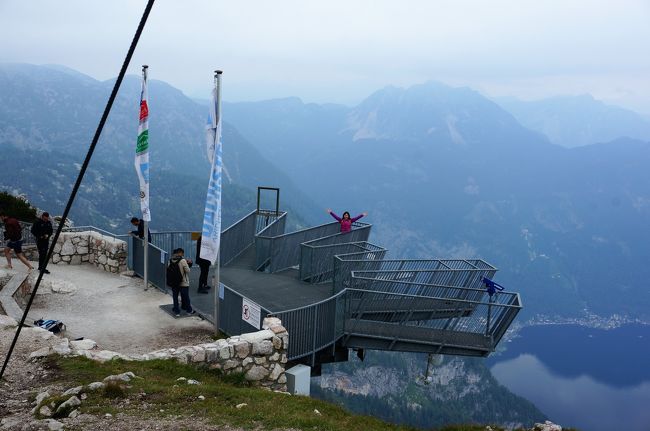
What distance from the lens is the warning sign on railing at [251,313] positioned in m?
11.2

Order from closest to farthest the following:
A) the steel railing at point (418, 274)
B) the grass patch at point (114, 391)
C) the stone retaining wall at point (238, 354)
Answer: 1. the grass patch at point (114, 391)
2. the stone retaining wall at point (238, 354)
3. the steel railing at point (418, 274)

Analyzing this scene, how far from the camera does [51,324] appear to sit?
12008mm

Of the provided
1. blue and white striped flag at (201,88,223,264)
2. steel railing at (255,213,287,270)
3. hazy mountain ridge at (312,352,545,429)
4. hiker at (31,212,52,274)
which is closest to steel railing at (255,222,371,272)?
steel railing at (255,213,287,270)

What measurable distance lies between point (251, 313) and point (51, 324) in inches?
173

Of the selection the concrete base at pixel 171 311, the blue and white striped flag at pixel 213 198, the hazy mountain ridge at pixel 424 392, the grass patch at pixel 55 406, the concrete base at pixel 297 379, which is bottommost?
the hazy mountain ridge at pixel 424 392

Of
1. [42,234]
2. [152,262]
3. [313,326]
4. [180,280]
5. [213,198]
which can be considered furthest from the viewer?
[42,234]

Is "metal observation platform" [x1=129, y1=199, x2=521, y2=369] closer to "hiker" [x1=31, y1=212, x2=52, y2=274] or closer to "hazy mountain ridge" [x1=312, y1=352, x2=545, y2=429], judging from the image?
"hiker" [x1=31, y1=212, x2=52, y2=274]

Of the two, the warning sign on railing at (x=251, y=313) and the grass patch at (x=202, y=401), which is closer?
the grass patch at (x=202, y=401)

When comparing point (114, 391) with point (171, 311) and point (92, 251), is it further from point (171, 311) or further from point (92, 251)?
point (92, 251)

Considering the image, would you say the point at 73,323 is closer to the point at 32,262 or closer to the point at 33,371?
the point at 33,371

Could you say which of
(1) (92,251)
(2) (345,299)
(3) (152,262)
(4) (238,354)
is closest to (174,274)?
(3) (152,262)

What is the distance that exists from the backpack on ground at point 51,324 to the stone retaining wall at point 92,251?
5091mm

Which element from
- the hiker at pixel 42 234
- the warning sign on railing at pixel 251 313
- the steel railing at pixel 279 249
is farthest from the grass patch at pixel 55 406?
the steel railing at pixel 279 249

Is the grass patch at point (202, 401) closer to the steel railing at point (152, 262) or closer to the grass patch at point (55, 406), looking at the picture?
the grass patch at point (55, 406)
